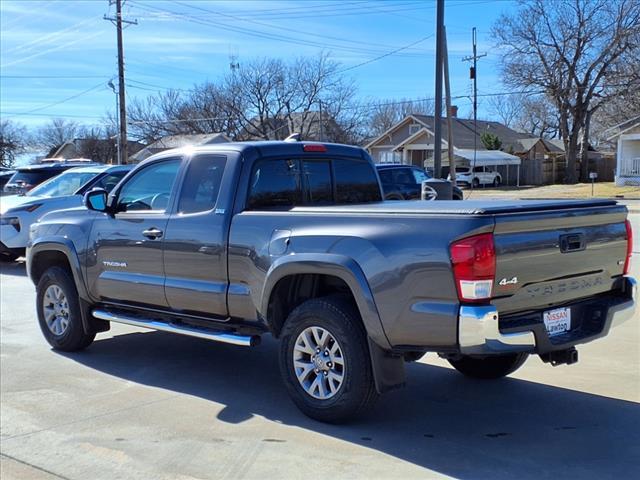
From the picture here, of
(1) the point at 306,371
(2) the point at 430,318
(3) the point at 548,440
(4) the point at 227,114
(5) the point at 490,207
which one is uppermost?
(4) the point at 227,114

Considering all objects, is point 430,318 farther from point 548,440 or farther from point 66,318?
point 66,318

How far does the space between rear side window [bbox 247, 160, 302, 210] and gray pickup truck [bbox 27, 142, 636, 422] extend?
0.04 feet

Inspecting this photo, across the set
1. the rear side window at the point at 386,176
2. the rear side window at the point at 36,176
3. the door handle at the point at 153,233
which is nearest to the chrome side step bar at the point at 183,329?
the door handle at the point at 153,233

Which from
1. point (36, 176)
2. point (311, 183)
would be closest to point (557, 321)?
point (311, 183)

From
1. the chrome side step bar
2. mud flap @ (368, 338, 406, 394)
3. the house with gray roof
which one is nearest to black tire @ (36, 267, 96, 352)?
the chrome side step bar

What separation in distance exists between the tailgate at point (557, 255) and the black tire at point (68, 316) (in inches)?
175

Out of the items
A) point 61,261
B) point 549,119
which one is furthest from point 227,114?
point 61,261

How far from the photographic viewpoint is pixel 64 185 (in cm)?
1344

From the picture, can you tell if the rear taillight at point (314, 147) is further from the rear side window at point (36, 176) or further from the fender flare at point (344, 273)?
the rear side window at point (36, 176)

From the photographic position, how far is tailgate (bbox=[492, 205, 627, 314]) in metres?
4.16

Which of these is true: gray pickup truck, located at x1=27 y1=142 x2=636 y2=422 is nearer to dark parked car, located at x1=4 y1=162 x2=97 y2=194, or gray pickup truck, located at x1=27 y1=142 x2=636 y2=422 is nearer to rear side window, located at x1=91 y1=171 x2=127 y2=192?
rear side window, located at x1=91 y1=171 x2=127 y2=192

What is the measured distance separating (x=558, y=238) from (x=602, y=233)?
56cm

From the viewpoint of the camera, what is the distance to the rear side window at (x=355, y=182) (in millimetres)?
6352

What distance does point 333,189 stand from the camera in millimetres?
6273
